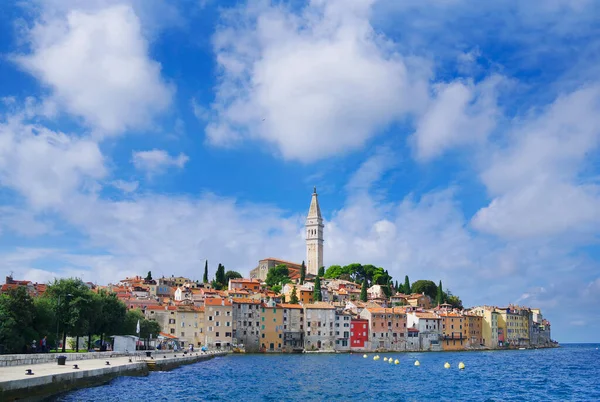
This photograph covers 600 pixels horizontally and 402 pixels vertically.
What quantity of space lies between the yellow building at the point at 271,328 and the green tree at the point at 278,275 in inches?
1635

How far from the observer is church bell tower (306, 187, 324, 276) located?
173 m

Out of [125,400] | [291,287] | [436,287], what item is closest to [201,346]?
[291,287]

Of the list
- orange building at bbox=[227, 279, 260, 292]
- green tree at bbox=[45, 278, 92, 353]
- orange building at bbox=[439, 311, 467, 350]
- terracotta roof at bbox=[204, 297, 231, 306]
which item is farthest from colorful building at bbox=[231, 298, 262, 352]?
green tree at bbox=[45, 278, 92, 353]

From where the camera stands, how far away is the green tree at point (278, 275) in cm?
14200

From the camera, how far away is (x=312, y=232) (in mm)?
175000

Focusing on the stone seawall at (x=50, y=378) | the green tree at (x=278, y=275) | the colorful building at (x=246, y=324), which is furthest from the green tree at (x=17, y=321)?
the green tree at (x=278, y=275)

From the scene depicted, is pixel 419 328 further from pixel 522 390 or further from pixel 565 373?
pixel 522 390

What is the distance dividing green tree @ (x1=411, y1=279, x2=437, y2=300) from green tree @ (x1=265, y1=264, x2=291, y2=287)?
29960mm

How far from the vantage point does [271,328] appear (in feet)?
318

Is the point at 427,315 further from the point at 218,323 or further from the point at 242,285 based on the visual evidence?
the point at 218,323

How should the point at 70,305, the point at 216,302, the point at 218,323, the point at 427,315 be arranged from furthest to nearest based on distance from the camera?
the point at 427,315 → the point at 216,302 → the point at 218,323 → the point at 70,305

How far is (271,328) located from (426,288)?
195 ft

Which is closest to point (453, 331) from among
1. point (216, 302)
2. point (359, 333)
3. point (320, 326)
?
point (359, 333)

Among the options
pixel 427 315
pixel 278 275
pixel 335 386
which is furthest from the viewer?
pixel 278 275
